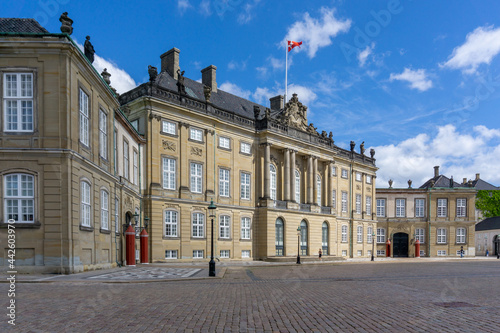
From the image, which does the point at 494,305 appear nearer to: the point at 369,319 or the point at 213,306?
the point at 369,319

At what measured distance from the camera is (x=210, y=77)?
1873 inches

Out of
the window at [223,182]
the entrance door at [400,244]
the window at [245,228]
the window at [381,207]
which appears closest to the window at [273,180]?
the window at [245,228]

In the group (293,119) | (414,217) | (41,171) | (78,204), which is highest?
(293,119)

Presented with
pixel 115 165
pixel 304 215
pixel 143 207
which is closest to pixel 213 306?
pixel 115 165

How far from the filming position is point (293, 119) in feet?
160

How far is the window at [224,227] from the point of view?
40844 mm

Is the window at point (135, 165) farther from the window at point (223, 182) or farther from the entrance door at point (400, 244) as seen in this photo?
the entrance door at point (400, 244)

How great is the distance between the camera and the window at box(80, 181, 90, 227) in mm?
20547

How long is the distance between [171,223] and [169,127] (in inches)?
331

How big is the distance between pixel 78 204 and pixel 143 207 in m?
15.2

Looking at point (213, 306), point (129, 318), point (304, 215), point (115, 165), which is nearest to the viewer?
point (129, 318)

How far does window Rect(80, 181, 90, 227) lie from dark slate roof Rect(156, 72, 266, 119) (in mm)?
19625

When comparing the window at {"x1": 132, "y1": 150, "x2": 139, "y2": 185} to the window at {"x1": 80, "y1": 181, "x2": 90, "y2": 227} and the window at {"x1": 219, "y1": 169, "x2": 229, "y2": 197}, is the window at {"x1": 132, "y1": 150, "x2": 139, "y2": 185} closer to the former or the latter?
the window at {"x1": 219, "y1": 169, "x2": 229, "y2": 197}

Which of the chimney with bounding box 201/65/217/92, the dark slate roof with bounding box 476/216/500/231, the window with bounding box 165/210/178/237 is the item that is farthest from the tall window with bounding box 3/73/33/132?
the dark slate roof with bounding box 476/216/500/231
